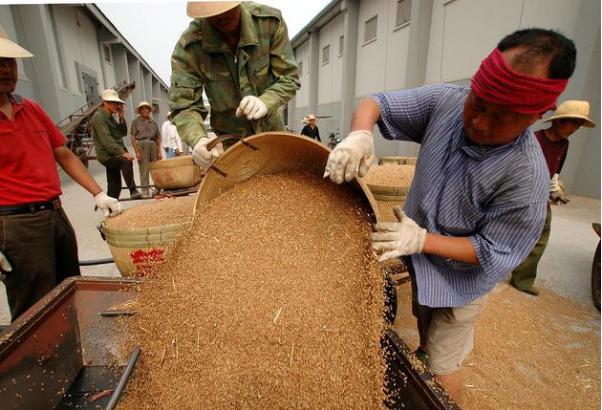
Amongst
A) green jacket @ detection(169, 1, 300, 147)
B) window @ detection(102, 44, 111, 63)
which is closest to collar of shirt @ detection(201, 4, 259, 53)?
green jacket @ detection(169, 1, 300, 147)

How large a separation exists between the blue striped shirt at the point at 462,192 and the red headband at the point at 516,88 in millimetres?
192

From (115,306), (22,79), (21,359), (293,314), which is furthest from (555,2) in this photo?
(22,79)

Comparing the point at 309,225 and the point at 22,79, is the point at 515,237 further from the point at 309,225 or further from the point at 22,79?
Answer: the point at 22,79

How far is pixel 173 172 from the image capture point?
3586 mm

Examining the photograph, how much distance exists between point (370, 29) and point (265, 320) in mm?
11557

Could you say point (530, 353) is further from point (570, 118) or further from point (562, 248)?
point (562, 248)

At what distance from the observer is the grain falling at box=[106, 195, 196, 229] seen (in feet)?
6.24

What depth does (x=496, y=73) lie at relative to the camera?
81cm

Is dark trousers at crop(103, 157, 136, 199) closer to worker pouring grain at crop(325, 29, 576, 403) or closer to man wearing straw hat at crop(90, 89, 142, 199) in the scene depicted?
man wearing straw hat at crop(90, 89, 142, 199)

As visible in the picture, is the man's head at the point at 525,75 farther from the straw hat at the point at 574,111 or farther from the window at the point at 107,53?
the window at the point at 107,53

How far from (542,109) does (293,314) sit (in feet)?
2.79

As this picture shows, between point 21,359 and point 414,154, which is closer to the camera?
point 21,359

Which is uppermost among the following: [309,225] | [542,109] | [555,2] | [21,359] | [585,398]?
[555,2]

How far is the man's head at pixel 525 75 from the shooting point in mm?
779
